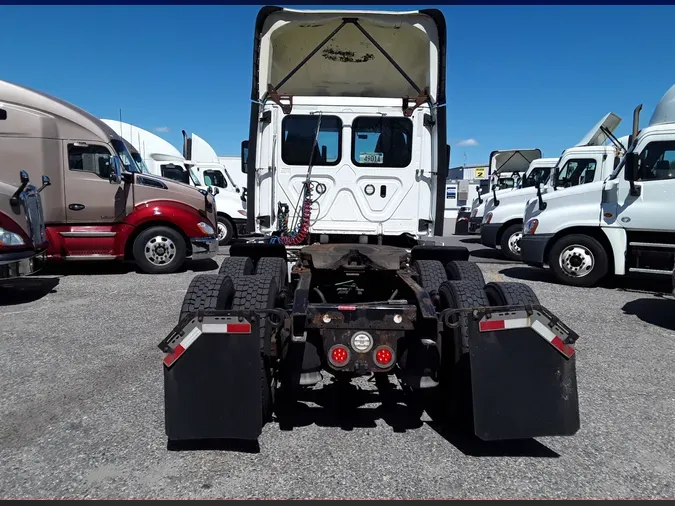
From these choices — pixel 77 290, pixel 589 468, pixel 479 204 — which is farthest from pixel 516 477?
pixel 479 204

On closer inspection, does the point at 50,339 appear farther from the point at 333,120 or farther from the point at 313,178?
the point at 333,120

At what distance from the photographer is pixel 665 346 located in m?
5.24

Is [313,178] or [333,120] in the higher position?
[333,120]

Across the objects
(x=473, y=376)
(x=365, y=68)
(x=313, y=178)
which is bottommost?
(x=473, y=376)

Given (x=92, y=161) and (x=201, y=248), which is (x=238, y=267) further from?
(x=92, y=161)

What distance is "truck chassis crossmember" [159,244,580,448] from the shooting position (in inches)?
110

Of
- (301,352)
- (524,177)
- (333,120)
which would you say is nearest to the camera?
(301,352)

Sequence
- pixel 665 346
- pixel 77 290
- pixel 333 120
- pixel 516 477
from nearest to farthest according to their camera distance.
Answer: pixel 516 477 < pixel 665 346 < pixel 333 120 < pixel 77 290

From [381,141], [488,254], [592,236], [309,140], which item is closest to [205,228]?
[309,140]

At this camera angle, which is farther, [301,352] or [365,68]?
[365,68]

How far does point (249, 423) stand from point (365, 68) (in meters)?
4.85

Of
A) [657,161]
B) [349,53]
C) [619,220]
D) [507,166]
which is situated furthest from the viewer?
[507,166]

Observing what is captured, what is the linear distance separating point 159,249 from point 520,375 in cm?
778

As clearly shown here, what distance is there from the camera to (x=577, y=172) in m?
11.5
